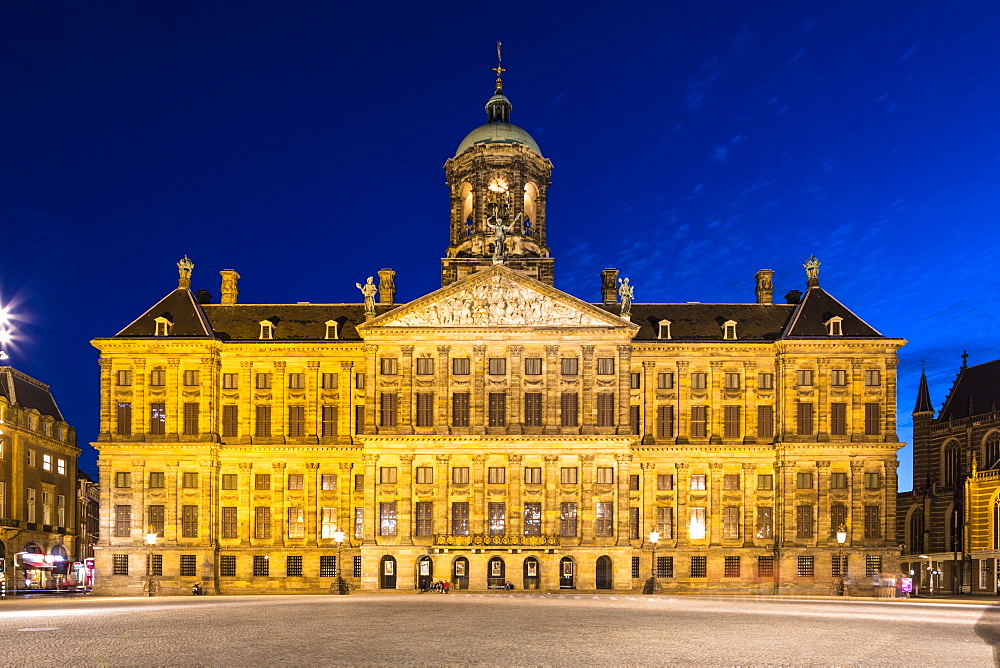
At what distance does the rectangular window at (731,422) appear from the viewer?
8319 cm

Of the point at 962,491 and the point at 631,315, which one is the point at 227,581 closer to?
the point at 631,315

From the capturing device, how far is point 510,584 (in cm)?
7544

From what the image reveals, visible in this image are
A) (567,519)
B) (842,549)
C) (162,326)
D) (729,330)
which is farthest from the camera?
(729,330)

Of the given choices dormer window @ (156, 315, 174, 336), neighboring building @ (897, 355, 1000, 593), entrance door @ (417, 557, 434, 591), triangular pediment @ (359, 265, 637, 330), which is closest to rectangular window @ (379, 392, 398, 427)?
triangular pediment @ (359, 265, 637, 330)

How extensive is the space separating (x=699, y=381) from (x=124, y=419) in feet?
146

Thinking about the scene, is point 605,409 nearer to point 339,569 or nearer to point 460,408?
point 460,408

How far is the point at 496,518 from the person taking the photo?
78.9 metres

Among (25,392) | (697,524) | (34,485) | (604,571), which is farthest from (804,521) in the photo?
(25,392)

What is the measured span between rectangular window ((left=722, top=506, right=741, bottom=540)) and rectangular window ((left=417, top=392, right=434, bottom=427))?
2357cm

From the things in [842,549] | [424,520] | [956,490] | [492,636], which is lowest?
[842,549]

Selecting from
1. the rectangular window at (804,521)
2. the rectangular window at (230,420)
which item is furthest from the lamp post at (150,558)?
the rectangular window at (804,521)

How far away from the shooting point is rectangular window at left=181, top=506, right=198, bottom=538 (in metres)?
81.2

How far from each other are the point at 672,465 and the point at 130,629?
179ft

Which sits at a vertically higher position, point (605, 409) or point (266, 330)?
point (266, 330)
